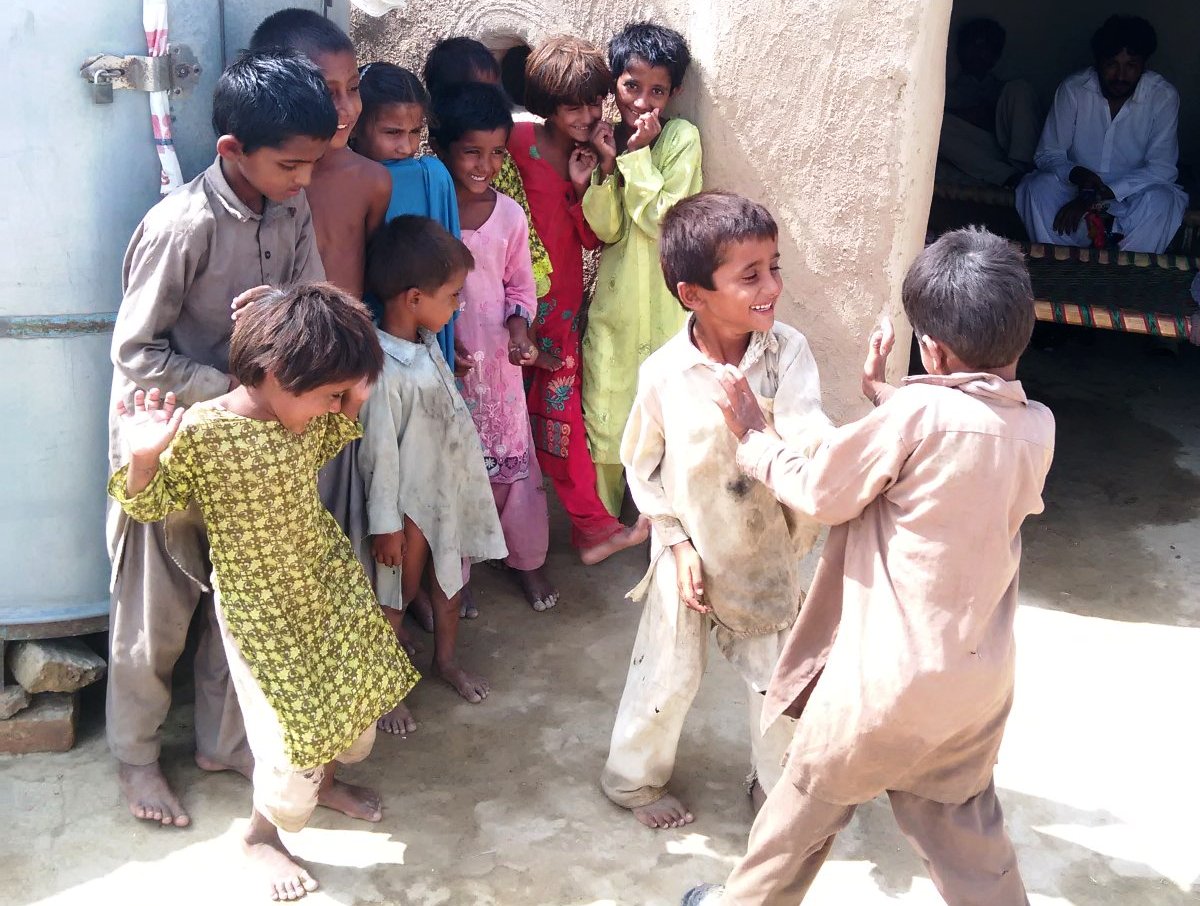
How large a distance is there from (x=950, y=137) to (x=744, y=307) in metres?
4.86

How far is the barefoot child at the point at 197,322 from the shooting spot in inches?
96.6

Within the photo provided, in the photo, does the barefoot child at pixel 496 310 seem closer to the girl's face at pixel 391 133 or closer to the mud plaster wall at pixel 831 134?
the girl's face at pixel 391 133

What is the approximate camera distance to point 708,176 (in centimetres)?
370

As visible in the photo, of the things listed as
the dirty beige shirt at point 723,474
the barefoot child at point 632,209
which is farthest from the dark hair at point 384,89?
the dirty beige shirt at point 723,474

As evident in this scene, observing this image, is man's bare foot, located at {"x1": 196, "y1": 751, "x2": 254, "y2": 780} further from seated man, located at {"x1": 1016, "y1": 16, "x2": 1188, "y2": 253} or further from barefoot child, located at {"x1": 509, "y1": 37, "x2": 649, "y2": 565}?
seated man, located at {"x1": 1016, "y1": 16, "x2": 1188, "y2": 253}

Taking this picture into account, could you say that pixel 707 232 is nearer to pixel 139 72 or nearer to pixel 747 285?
pixel 747 285

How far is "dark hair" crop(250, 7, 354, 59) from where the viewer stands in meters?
2.74

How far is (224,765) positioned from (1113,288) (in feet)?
13.4

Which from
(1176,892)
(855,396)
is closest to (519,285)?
(855,396)

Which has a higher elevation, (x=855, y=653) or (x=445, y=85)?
(x=445, y=85)

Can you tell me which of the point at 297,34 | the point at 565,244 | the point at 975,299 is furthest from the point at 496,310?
the point at 975,299

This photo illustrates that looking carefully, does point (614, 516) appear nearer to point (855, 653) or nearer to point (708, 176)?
point (708, 176)

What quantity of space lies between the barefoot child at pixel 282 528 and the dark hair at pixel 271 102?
322 mm

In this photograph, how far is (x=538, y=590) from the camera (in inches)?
149
